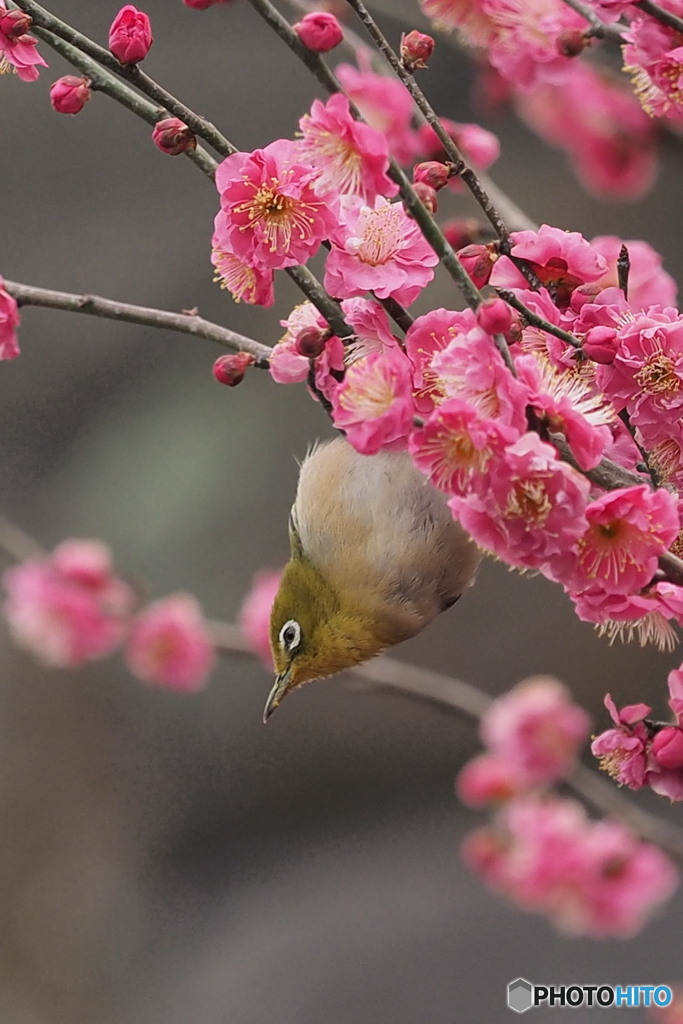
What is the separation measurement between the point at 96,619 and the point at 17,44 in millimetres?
1221

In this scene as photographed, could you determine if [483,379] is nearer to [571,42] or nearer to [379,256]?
[379,256]

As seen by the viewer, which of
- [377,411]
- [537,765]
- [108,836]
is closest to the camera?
[377,411]

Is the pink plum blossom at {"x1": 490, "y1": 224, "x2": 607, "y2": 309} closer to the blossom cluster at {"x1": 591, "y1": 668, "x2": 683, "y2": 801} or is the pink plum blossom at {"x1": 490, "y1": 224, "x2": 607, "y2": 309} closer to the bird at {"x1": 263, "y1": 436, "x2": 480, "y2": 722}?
the blossom cluster at {"x1": 591, "y1": 668, "x2": 683, "y2": 801}

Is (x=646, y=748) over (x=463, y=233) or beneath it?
beneath

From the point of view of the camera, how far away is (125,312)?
55 centimetres

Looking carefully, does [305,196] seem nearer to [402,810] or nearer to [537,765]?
[537,765]

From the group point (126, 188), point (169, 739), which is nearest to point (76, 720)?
point (169, 739)

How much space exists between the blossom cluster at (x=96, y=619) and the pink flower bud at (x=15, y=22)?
118 centimetres

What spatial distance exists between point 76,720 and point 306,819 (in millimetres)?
478

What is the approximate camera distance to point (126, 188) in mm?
1841

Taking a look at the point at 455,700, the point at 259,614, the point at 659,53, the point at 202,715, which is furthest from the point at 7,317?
the point at 202,715

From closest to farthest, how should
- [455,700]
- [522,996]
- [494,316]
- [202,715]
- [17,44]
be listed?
[494,316] < [17,44] < [522,996] < [455,700] < [202,715]

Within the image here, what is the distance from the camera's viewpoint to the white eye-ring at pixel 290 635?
991 millimetres

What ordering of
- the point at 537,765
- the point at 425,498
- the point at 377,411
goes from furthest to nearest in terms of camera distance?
1. the point at 537,765
2. the point at 425,498
3. the point at 377,411
